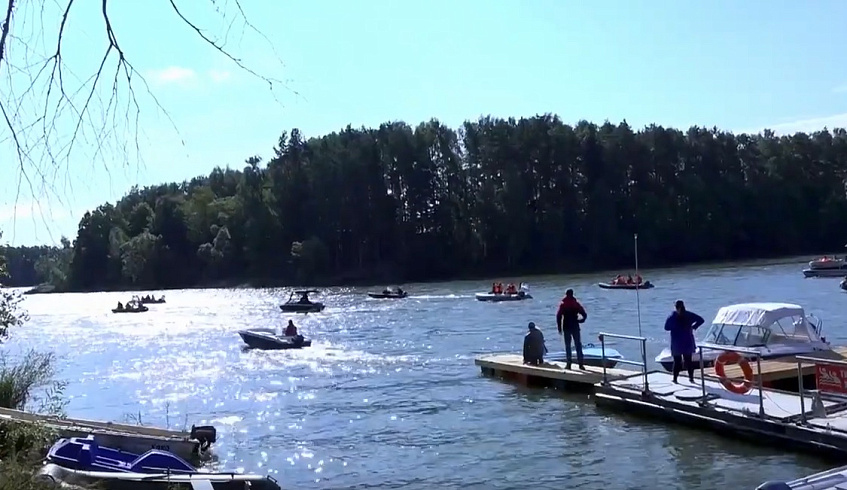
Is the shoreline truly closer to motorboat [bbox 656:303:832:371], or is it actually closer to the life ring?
motorboat [bbox 656:303:832:371]

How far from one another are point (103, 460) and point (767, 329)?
17.2m

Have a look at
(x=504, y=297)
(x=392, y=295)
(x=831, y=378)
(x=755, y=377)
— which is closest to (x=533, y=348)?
(x=755, y=377)

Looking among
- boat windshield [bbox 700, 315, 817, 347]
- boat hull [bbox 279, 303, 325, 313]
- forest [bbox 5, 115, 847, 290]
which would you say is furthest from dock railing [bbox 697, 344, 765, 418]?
forest [bbox 5, 115, 847, 290]

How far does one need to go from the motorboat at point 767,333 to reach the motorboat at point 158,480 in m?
12.9

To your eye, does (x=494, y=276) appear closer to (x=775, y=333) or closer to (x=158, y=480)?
(x=775, y=333)

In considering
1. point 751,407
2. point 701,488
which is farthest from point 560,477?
point 751,407

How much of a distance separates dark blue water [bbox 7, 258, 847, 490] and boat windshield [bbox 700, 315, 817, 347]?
514 cm

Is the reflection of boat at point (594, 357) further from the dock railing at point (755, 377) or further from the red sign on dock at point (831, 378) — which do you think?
the red sign on dock at point (831, 378)

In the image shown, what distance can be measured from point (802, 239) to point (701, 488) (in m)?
106

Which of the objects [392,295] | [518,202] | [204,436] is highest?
[518,202]

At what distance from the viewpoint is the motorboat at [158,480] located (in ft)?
46.3

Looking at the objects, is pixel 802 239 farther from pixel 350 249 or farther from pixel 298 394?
pixel 298 394

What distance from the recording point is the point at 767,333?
24.8 meters

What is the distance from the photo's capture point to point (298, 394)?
28.0 m
